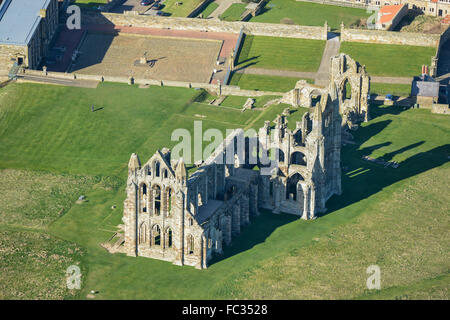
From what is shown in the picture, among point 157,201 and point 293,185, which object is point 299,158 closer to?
point 293,185

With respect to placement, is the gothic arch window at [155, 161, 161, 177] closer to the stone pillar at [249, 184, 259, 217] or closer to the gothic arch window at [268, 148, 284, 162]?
the stone pillar at [249, 184, 259, 217]

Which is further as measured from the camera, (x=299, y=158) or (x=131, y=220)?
(x=299, y=158)

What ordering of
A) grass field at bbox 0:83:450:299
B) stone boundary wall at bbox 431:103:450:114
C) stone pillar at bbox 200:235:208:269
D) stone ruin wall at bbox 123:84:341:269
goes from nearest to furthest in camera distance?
grass field at bbox 0:83:450:299, stone pillar at bbox 200:235:208:269, stone ruin wall at bbox 123:84:341:269, stone boundary wall at bbox 431:103:450:114

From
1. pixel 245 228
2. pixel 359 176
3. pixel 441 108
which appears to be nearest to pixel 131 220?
pixel 245 228

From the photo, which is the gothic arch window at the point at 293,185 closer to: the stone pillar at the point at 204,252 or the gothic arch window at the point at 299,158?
the gothic arch window at the point at 299,158

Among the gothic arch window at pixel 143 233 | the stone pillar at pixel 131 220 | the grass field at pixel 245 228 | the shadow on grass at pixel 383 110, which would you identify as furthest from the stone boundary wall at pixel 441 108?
the stone pillar at pixel 131 220

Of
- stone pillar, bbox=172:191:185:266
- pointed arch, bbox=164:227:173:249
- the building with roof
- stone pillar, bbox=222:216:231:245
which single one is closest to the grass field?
stone pillar, bbox=222:216:231:245
